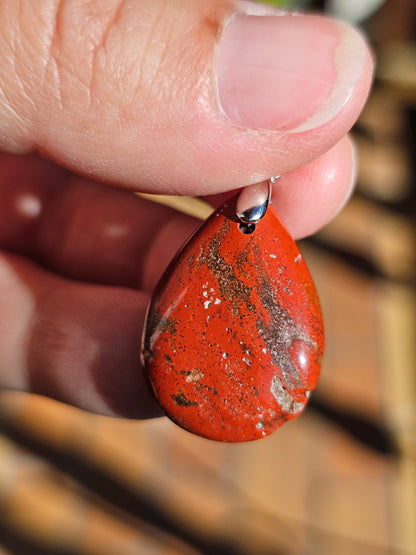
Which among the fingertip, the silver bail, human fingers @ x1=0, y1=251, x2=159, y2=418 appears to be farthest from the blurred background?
the silver bail

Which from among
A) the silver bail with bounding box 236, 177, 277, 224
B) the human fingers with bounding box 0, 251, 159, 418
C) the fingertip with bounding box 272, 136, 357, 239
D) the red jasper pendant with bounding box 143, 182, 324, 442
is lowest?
the human fingers with bounding box 0, 251, 159, 418

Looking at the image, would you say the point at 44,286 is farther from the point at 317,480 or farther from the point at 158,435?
the point at 317,480

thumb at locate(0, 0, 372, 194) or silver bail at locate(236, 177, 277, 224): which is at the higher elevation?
thumb at locate(0, 0, 372, 194)

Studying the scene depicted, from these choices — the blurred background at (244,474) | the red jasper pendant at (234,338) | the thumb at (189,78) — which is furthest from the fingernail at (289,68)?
the blurred background at (244,474)

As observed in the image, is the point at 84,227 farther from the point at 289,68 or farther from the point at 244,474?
the point at 244,474

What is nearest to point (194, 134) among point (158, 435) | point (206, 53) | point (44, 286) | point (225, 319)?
point (206, 53)

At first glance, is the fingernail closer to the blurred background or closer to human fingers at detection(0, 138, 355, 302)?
human fingers at detection(0, 138, 355, 302)
